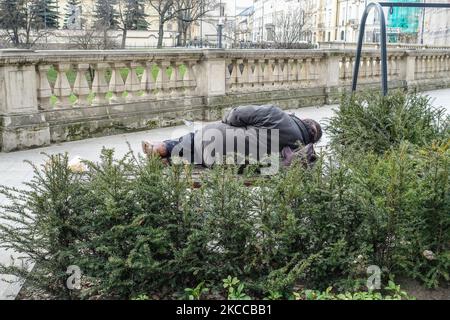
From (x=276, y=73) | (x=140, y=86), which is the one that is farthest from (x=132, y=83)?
(x=276, y=73)

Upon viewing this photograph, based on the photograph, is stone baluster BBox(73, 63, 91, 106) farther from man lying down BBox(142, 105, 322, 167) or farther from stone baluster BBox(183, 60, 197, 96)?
man lying down BBox(142, 105, 322, 167)

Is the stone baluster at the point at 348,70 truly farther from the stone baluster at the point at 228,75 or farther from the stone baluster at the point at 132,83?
the stone baluster at the point at 132,83

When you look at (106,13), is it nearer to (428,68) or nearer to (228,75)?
(428,68)

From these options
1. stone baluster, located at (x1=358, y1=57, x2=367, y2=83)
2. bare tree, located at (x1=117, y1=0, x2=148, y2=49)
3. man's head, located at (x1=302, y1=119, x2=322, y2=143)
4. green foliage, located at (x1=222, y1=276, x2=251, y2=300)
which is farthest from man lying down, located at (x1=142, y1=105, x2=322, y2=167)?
bare tree, located at (x1=117, y1=0, x2=148, y2=49)

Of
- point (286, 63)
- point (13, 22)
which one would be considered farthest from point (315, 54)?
point (13, 22)

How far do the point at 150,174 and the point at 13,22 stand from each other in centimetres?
2880

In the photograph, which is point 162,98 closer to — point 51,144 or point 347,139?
point 51,144

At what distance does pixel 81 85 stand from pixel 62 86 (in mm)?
344

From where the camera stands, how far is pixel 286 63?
12539mm

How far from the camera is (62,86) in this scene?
8.76 m

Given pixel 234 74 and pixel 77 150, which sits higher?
pixel 234 74

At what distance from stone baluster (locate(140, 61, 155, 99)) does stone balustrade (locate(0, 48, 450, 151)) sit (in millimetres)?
17

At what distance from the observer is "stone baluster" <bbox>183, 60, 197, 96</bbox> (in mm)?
10656
